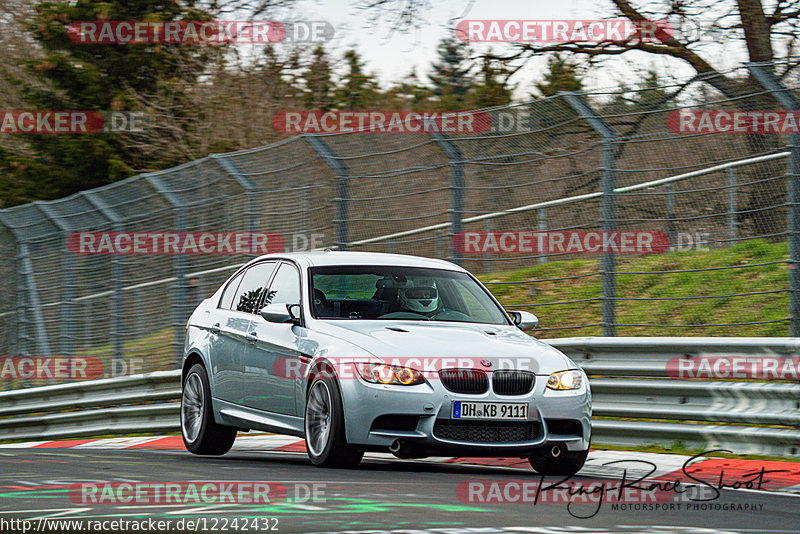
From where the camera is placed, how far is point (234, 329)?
987 centimetres

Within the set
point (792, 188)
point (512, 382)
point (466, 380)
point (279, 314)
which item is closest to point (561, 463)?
point (512, 382)

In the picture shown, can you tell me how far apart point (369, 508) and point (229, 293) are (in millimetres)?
4690

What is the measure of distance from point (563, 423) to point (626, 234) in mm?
2926

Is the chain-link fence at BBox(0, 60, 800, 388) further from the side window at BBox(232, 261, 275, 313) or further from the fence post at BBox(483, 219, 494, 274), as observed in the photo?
the side window at BBox(232, 261, 275, 313)

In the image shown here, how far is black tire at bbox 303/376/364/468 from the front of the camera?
797 centimetres

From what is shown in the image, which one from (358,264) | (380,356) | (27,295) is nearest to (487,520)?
(380,356)

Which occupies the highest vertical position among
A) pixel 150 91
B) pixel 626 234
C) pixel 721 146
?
pixel 150 91

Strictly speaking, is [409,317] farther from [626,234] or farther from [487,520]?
[487,520]

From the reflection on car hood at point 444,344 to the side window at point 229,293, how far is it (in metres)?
1.85

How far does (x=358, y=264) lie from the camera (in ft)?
31.2

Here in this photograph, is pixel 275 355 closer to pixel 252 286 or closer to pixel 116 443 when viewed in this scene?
pixel 252 286

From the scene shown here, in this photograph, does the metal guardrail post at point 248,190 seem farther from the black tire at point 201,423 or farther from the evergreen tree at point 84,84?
the evergreen tree at point 84,84

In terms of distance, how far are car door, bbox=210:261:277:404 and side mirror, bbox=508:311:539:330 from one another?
1940mm

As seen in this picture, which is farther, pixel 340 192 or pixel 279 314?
pixel 340 192
